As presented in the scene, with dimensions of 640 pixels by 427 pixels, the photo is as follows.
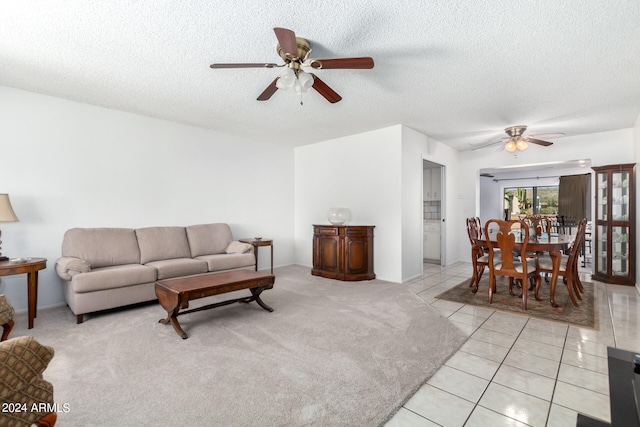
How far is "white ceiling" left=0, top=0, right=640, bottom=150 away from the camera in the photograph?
2014 millimetres

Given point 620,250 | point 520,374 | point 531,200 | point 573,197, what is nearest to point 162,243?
point 520,374

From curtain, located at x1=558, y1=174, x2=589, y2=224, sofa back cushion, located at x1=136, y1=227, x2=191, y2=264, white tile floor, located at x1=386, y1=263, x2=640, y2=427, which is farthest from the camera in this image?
curtain, located at x1=558, y1=174, x2=589, y2=224

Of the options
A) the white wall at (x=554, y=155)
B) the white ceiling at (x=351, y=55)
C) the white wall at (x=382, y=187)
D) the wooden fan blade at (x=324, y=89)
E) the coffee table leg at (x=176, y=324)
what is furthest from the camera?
the white wall at (x=554, y=155)

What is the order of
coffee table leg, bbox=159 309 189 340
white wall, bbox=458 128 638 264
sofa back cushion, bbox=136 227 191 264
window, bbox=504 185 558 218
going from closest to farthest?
coffee table leg, bbox=159 309 189 340
sofa back cushion, bbox=136 227 191 264
white wall, bbox=458 128 638 264
window, bbox=504 185 558 218

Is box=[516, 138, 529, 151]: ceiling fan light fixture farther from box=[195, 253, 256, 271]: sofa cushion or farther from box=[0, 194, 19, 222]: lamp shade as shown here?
box=[0, 194, 19, 222]: lamp shade

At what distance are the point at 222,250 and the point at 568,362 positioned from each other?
428 cm

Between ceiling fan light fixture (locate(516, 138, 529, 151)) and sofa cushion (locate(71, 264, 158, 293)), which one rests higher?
ceiling fan light fixture (locate(516, 138, 529, 151))

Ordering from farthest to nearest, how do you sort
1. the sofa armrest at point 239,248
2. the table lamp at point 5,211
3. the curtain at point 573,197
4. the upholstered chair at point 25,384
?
the curtain at point 573,197, the sofa armrest at point 239,248, the table lamp at point 5,211, the upholstered chair at point 25,384

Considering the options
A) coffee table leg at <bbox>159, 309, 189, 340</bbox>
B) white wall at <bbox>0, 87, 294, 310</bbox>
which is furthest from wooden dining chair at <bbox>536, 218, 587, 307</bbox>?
white wall at <bbox>0, 87, 294, 310</bbox>

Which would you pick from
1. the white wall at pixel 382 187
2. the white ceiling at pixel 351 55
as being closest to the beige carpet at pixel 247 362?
the white wall at pixel 382 187

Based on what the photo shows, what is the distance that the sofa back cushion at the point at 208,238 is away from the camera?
4.52m

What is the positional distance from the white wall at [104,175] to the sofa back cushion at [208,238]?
257 millimetres

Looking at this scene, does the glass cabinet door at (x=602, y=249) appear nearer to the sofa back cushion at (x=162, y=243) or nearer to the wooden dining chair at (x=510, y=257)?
the wooden dining chair at (x=510, y=257)

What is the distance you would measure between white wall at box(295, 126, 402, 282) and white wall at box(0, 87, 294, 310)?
932 millimetres
